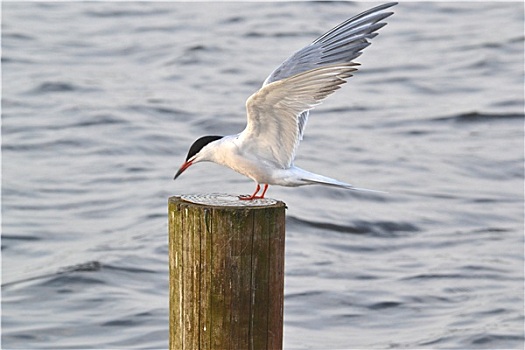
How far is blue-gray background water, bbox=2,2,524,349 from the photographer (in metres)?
8.66

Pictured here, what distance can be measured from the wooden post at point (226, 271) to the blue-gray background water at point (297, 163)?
339 centimetres

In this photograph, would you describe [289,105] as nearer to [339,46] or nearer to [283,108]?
[283,108]

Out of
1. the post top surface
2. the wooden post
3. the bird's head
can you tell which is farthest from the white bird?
the wooden post

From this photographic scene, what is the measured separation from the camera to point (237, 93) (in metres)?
16.2

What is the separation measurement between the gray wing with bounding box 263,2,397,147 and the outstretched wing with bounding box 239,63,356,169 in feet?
0.27

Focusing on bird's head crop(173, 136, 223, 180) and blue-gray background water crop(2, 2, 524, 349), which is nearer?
bird's head crop(173, 136, 223, 180)

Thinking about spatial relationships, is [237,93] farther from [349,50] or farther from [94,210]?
[349,50]

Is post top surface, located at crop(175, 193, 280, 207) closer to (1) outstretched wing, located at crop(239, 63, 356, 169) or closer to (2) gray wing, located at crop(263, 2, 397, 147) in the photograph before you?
(1) outstretched wing, located at crop(239, 63, 356, 169)

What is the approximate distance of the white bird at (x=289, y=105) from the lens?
16.6ft

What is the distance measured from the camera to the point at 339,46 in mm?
5199

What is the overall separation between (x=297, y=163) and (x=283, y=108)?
7.35 meters

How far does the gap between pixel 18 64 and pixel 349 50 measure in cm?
1383

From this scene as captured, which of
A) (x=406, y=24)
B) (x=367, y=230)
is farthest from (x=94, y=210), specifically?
(x=406, y=24)

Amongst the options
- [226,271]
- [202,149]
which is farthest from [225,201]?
[202,149]
